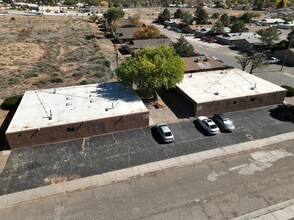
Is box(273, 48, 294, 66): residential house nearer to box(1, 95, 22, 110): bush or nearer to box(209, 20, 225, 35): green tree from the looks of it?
box(209, 20, 225, 35): green tree

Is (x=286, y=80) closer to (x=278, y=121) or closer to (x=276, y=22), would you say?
(x=278, y=121)

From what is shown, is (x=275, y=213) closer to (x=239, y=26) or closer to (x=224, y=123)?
(x=224, y=123)

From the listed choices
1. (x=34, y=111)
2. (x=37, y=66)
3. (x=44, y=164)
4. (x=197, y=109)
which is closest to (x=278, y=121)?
(x=197, y=109)

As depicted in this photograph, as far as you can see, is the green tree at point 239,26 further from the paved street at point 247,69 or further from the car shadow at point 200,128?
the car shadow at point 200,128

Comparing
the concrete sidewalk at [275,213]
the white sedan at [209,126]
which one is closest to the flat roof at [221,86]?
the white sedan at [209,126]

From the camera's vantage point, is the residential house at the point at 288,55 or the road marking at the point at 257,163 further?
the residential house at the point at 288,55

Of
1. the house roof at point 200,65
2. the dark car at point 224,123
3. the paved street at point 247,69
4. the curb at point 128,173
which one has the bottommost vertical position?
the paved street at point 247,69
